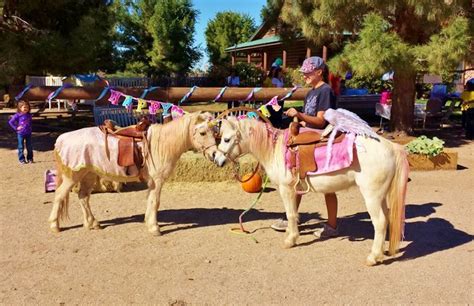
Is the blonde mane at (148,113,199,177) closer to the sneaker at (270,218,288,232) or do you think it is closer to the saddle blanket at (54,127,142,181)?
the saddle blanket at (54,127,142,181)

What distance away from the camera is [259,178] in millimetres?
7141

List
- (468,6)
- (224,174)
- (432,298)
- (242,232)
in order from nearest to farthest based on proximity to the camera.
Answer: (432,298) < (242,232) < (224,174) < (468,6)

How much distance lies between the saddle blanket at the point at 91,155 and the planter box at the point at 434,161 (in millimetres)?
5697

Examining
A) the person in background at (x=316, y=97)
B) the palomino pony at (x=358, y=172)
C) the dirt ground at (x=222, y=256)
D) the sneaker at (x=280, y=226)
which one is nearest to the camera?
the dirt ground at (x=222, y=256)

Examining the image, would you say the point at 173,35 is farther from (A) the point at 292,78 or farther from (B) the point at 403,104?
(B) the point at 403,104

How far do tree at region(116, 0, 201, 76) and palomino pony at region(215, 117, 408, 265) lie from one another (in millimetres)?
29642

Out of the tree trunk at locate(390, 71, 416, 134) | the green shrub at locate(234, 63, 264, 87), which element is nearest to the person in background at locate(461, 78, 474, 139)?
the tree trunk at locate(390, 71, 416, 134)

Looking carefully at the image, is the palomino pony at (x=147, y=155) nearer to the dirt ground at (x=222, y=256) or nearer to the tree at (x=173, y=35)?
the dirt ground at (x=222, y=256)

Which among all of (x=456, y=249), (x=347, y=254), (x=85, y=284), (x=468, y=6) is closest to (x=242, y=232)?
(x=347, y=254)

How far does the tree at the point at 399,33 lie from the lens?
926cm

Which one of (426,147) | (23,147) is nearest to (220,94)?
(23,147)

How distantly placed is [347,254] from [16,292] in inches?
121

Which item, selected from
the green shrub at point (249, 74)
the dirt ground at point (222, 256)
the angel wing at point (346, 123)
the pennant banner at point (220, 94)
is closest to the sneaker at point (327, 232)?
the dirt ground at point (222, 256)

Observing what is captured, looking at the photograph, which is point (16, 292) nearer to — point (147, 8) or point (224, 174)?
point (224, 174)
